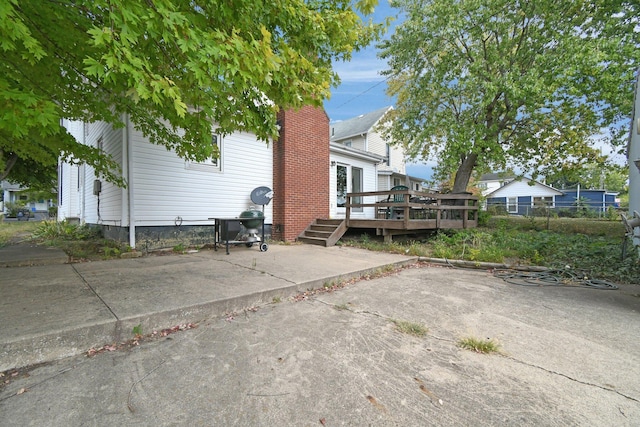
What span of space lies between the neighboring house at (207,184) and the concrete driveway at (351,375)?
4.63m

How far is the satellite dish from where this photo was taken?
7.83 meters

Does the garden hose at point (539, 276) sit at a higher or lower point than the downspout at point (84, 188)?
lower

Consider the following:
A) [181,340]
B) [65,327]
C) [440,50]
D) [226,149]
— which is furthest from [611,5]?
[65,327]

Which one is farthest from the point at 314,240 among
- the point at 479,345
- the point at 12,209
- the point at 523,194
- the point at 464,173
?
the point at 12,209

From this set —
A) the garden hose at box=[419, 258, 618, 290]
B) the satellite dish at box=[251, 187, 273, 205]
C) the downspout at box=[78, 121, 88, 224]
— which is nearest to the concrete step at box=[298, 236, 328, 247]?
the satellite dish at box=[251, 187, 273, 205]

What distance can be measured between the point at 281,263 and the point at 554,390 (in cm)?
411

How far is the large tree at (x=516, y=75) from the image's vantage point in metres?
8.07

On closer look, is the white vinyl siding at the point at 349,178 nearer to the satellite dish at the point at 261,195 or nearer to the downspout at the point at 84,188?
the satellite dish at the point at 261,195

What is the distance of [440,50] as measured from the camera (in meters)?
10.1

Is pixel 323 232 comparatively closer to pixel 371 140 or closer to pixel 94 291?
pixel 94 291

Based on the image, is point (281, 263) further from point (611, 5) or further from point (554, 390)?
point (611, 5)

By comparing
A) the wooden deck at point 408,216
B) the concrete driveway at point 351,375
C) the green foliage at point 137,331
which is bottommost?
the concrete driveway at point 351,375

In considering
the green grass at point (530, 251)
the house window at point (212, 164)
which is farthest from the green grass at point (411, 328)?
the house window at point (212, 164)

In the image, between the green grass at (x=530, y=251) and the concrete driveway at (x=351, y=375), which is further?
the green grass at (x=530, y=251)
